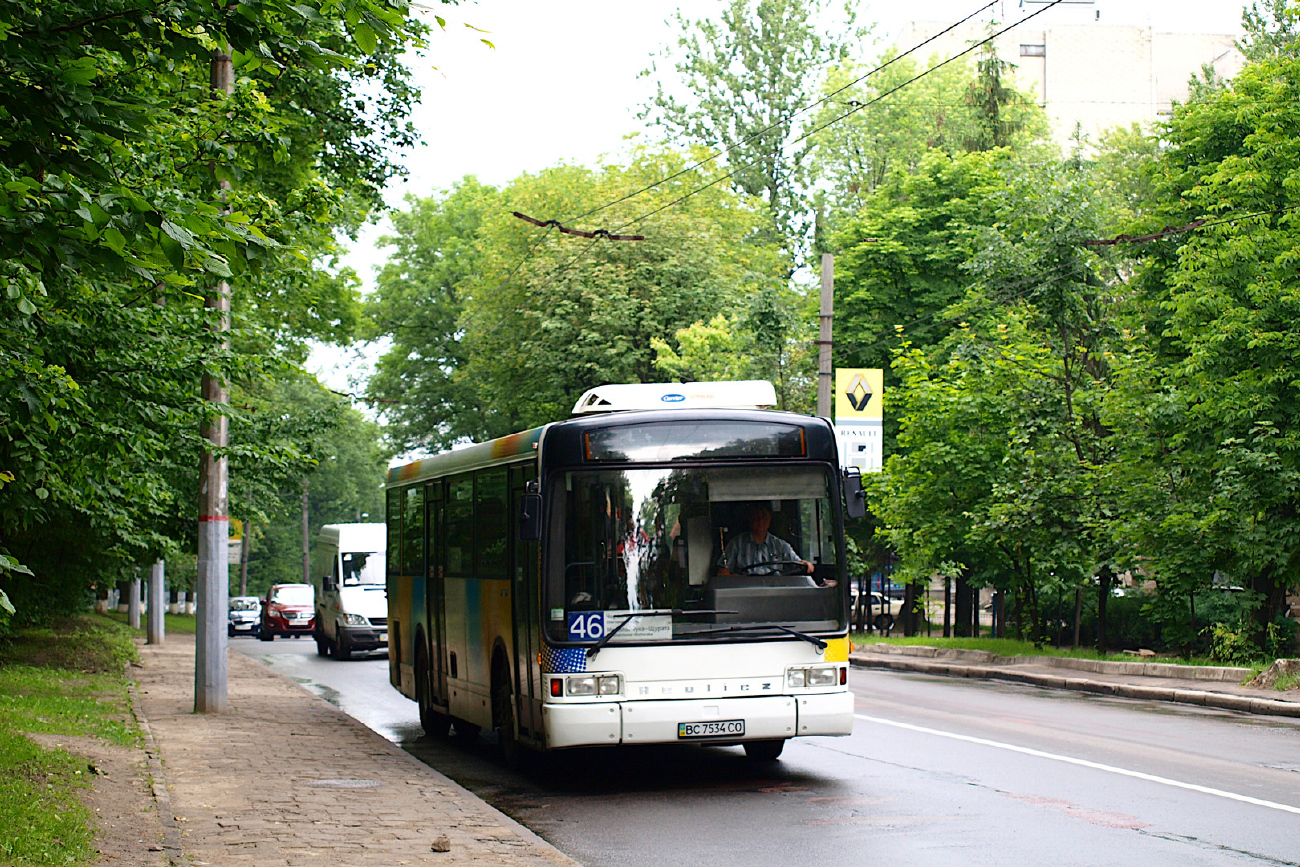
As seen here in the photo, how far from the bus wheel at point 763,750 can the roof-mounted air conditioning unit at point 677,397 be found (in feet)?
9.29

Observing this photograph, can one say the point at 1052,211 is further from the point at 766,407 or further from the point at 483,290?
the point at 483,290

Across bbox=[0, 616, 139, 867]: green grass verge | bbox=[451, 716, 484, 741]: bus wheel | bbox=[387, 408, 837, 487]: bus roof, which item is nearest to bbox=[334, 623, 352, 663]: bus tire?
bbox=[0, 616, 139, 867]: green grass verge

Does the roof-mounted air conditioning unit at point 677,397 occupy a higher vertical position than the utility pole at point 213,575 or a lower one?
higher

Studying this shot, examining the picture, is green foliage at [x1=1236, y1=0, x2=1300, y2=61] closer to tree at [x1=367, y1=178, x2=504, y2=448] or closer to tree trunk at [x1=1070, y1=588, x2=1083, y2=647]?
tree trunk at [x1=1070, y1=588, x2=1083, y2=647]

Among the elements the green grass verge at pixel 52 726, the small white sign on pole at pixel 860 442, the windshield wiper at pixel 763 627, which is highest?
the small white sign on pole at pixel 860 442

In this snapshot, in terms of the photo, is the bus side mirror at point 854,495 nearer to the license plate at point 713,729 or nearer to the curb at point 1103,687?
the license plate at point 713,729

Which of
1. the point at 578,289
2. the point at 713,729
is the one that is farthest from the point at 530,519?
the point at 578,289

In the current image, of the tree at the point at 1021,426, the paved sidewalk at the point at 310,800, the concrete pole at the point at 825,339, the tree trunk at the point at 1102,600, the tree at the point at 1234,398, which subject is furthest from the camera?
the concrete pole at the point at 825,339

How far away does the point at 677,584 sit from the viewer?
11.2 m

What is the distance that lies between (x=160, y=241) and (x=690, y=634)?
6177mm

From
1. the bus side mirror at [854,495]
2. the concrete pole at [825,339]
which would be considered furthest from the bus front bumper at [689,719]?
the concrete pole at [825,339]

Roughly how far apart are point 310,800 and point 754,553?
3625mm

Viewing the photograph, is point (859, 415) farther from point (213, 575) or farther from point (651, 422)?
point (651, 422)

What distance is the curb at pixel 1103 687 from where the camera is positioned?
17.9 metres
